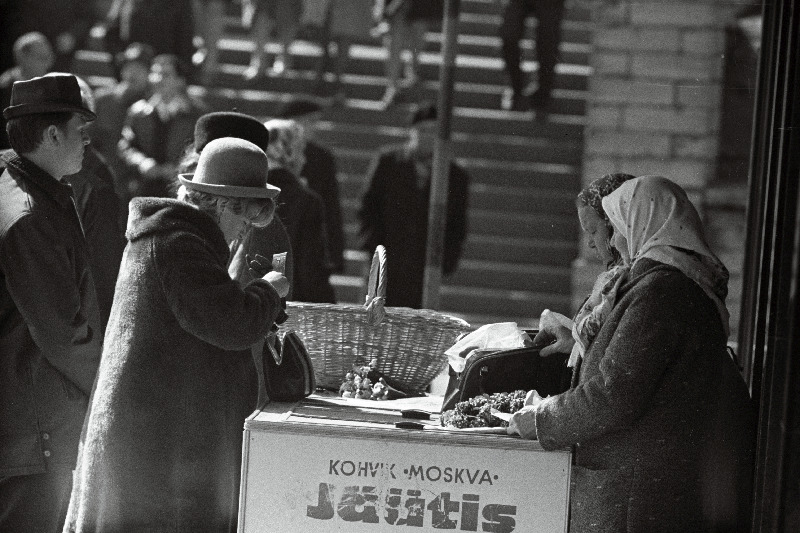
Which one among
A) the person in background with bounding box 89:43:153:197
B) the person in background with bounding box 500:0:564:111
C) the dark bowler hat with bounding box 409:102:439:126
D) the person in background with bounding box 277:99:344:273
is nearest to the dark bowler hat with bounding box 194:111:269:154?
the person in background with bounding box 277:99:344:273

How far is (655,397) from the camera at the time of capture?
→ 3506mm

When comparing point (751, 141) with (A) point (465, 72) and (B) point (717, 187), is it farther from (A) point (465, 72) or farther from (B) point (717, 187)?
(A) point (465, 72)

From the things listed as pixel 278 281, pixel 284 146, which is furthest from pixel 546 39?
pixel 278 281

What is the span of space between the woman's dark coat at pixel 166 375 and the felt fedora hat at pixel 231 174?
105 millimetres

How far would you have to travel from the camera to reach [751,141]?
5.39 meters

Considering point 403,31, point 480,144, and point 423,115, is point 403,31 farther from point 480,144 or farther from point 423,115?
point 423,115

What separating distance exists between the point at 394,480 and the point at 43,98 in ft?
5.79

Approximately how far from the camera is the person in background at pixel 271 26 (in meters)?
12.5

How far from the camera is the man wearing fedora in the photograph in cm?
408

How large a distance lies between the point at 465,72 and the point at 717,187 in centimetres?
378

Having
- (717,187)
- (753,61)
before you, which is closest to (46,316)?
(753,61)

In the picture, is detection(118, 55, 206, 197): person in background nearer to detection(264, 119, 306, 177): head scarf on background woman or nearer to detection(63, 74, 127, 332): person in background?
detection(264, 119, 306, 177): head scarf on background woman

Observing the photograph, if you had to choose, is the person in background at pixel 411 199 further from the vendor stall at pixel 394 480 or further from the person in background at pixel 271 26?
the person in background at pixel 271 26

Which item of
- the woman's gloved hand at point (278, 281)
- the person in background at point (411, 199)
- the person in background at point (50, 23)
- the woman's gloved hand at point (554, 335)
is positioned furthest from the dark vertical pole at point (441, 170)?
the person in background at point (50, 23)
